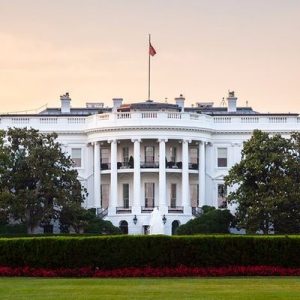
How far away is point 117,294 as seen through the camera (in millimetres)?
35531

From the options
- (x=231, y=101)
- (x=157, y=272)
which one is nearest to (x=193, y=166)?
(x=231, y=101)

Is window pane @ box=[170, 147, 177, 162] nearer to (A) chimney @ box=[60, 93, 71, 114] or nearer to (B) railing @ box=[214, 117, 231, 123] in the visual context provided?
(B) railing @ box=[214, 117, 231, 123]

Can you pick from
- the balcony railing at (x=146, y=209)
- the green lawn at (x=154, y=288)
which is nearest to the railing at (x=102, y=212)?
the balcony railing at (x=146, y=209)

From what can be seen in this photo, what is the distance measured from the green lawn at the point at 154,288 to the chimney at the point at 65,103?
61291 mm

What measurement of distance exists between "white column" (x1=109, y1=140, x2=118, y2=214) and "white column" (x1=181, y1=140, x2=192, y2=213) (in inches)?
200

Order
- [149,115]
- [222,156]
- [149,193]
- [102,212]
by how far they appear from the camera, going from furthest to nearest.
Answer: [222,156]
[149,193]
[149,115]
[102,212]

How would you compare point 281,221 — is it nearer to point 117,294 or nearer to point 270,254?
point 270,254

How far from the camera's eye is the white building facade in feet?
311

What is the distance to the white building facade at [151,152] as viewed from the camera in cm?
9475

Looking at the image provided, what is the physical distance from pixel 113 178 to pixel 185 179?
543 cm

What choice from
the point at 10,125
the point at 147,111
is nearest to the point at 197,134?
the point at 147,111

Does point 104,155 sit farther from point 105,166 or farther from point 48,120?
point 48,120

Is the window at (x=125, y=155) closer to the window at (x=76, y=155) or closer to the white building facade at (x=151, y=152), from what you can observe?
the white building facade at (x=151, y=152)

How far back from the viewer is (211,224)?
86.1 meters
